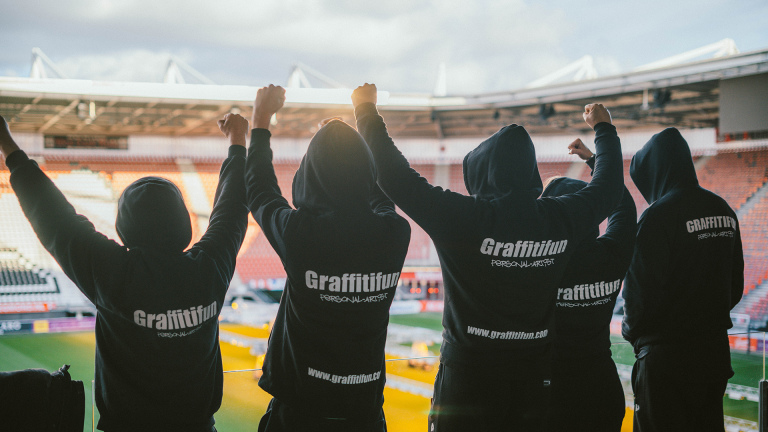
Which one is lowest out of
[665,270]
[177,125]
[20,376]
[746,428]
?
[746,428]

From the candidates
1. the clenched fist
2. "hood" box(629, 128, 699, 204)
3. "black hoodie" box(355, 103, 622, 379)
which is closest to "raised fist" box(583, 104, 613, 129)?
"hood" box(629, 128, 699, 204)

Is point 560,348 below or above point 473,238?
below

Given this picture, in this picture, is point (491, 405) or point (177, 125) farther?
point (177, 125)

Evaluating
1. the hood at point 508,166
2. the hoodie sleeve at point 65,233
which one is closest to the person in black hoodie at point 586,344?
the hood at point 508,166

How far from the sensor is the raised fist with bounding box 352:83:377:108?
176cm

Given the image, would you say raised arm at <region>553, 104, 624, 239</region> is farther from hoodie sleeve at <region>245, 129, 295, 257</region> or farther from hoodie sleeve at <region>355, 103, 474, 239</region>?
hoodie sleeve at <region>245, 129, 295, 257</region>

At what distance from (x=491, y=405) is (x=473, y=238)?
53cm

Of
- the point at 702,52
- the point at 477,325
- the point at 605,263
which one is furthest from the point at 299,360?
the point at 702,52

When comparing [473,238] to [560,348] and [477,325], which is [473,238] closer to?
[477,325]

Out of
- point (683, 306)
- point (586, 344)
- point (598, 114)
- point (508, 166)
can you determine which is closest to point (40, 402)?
point (508, 166)

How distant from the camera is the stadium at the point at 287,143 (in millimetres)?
10812

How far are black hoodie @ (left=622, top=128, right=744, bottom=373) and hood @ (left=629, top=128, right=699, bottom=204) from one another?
4cm

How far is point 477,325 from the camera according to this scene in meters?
1.71

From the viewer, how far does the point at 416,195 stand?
62.8 inches
